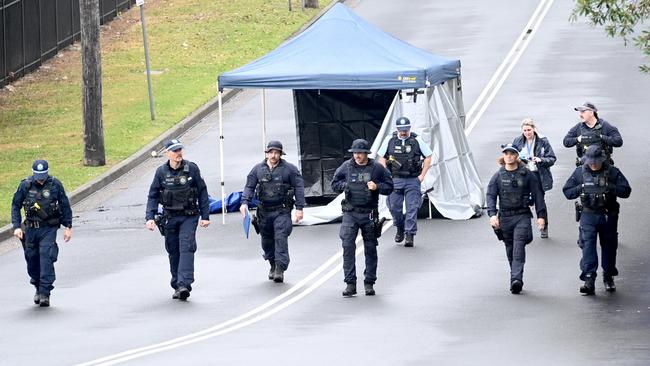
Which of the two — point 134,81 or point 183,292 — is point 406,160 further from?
point 134,81

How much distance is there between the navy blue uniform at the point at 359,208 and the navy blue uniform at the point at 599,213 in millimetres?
2281

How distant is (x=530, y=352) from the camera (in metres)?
15.2

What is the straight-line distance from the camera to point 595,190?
17906 millimetres

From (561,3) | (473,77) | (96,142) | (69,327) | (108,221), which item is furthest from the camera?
(561,3)

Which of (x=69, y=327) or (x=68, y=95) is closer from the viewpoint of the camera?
(x=69, y=327)

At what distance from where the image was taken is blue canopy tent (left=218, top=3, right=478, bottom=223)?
23047 millimetres

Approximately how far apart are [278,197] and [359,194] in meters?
1.16

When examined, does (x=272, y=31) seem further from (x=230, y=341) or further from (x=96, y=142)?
(x=230, y=341)

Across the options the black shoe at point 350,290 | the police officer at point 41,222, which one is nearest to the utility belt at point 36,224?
the police officer at point 41,222

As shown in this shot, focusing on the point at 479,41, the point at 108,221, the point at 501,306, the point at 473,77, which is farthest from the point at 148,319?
the point at 479,41

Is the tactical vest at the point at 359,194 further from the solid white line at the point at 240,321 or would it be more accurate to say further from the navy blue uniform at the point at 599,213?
the navy blue uniform at the point at 599,213

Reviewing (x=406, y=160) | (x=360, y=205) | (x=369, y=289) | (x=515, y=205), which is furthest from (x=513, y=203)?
(x=406, y=160)

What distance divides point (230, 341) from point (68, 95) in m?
21.7

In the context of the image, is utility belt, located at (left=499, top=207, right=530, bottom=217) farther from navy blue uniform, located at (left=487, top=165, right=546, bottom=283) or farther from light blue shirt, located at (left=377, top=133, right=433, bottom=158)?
light blue shirt, located at (left=377, top=133, right=433, bottom=158)
